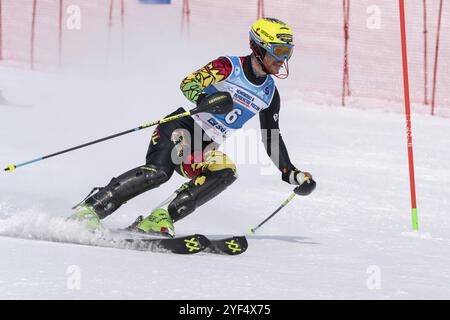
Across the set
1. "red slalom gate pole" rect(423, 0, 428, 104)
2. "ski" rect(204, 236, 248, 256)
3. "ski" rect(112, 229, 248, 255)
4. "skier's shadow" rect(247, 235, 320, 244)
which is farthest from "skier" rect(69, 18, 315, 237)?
"red slalom gate pole" rect(423, 0, 428, 104)

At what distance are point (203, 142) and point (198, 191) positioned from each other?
38cm

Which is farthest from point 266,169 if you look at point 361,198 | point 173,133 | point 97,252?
point 97,252

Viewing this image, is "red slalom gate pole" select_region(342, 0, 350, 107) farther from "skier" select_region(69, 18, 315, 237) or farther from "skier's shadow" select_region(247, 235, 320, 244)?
"skier" select_region(69, 18, 315, 237)

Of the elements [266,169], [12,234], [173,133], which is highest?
[173,133]

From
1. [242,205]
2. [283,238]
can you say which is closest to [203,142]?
[283,238]

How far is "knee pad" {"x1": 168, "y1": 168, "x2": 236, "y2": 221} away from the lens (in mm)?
5562

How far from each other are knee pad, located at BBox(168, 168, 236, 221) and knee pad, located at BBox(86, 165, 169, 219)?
21 centimetres

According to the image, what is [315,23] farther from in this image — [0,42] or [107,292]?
[107,292]

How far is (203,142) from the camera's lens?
A: 579cm

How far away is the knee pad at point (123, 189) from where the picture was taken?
17.8ft

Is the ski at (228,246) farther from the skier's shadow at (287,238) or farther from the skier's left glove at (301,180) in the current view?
the skier's shadow at (287,238)

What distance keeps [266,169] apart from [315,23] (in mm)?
5906

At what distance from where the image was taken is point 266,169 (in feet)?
32.5

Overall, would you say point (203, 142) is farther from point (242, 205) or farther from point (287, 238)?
point (242, 205)
